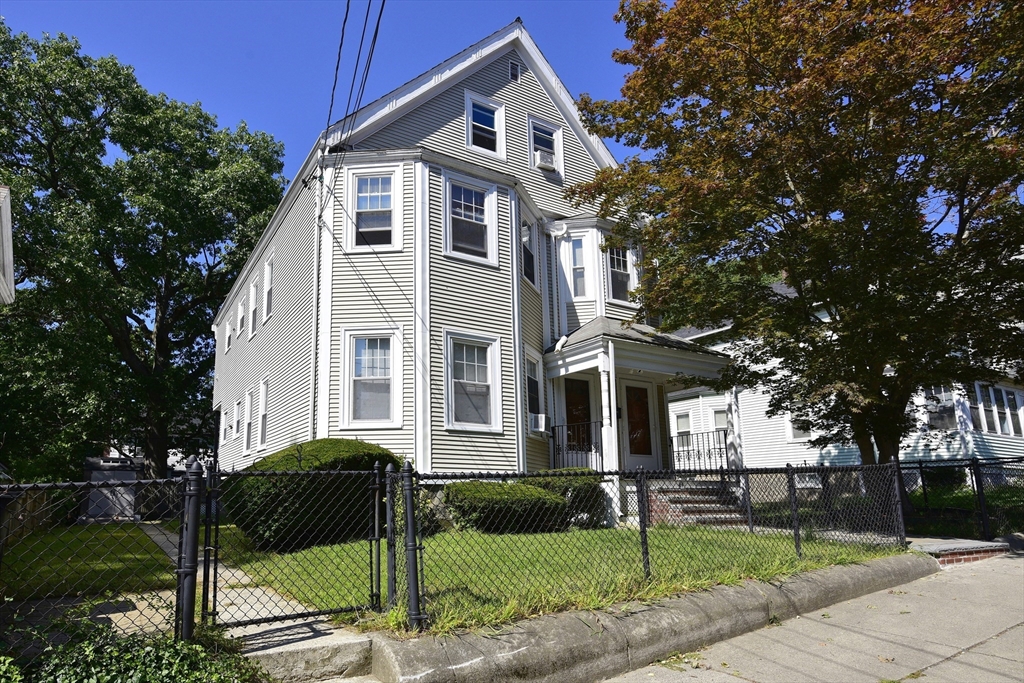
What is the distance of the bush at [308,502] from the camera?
8.84 m

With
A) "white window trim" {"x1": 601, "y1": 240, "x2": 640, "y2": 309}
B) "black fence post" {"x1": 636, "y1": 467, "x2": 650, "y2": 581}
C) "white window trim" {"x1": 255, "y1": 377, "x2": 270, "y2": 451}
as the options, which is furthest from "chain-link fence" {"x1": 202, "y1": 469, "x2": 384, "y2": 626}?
"white window trim" {"x1": 601, "y1": 240, "x2": 640, "y2": 309}

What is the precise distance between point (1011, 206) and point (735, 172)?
389 cm

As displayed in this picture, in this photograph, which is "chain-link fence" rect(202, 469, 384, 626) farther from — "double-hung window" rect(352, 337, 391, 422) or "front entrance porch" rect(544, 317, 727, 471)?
"front entrance porch" rect(544, 317, 727, 471)

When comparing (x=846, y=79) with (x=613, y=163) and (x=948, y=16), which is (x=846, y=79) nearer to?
(x=948, y=16)

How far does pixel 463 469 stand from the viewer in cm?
1238

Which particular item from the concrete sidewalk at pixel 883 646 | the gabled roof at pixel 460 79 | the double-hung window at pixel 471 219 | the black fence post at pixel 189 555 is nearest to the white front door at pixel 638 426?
the double-hung window at pixel 471 219

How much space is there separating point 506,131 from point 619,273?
4196 millimetres

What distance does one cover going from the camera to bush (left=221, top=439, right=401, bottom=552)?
348 inches

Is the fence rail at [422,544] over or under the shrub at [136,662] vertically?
over

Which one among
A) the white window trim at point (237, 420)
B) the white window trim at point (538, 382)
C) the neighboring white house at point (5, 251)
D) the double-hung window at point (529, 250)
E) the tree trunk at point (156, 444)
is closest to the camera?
the neighboring white house at point (5, 251)

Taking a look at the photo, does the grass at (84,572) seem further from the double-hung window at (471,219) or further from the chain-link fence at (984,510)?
the chain-link fence at (984,510)

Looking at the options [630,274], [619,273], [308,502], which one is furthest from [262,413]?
[630,274]

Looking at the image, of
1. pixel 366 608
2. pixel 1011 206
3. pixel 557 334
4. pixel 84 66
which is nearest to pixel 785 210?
pixel 1011 206

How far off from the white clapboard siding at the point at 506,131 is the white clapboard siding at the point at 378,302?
7.48 feet
